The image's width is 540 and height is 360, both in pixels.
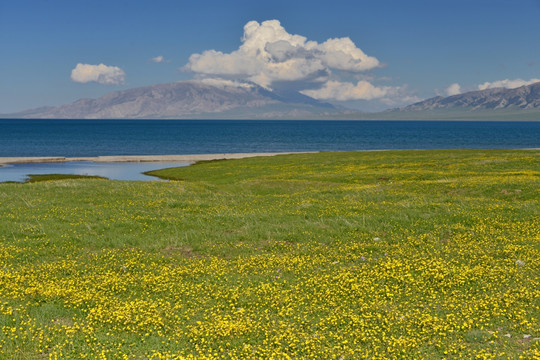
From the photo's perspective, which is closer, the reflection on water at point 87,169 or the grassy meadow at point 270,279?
the grassy meadow at point 270,279

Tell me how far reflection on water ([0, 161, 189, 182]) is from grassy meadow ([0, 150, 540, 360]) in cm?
5188

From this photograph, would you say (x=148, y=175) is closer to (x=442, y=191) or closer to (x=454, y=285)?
(x=442, y=191)

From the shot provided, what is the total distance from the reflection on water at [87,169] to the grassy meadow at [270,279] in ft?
170

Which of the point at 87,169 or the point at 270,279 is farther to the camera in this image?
the point at 87,169

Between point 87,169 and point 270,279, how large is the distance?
90530mm

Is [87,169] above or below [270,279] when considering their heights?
above

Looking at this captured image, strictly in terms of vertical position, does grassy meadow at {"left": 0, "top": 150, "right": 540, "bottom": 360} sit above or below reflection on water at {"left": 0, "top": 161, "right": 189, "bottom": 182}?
below

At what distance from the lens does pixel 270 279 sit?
1844 cm

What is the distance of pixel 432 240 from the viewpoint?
23906mm

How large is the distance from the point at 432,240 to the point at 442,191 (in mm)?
20445

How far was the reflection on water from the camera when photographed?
275 ft

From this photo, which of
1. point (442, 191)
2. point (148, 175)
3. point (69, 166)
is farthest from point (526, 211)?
point (69, 166)

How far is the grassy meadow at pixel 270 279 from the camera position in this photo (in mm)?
12695

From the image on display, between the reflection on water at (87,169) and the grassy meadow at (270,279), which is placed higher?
the reflection on water at (87,169)
